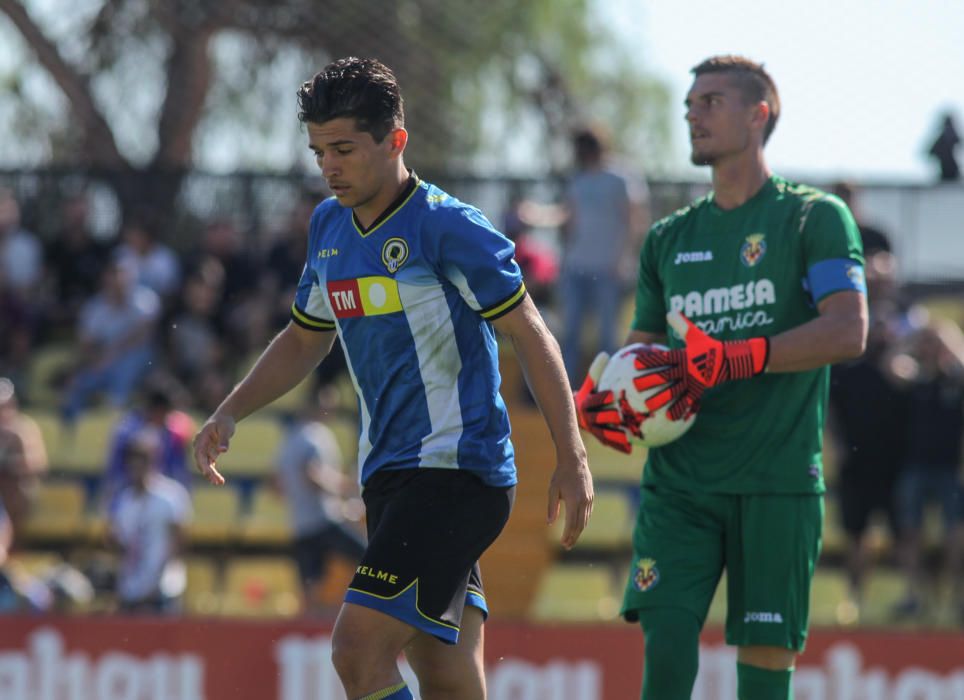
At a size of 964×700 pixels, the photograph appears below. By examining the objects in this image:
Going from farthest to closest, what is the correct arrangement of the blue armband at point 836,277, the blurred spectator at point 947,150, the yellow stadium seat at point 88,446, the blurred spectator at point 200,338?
the blurred spectator at point 947,150, the yellow stadium seat at point 88,446, the blurred spectator at point 200,338, the blue armband at point 836,277

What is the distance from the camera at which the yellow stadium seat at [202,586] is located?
35.8 feet

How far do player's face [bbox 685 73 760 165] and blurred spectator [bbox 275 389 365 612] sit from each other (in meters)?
5.72

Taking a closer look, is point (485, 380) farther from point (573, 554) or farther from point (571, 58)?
point (571, 58)

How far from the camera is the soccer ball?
487 cm

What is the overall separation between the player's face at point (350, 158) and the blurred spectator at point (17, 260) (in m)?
9.04

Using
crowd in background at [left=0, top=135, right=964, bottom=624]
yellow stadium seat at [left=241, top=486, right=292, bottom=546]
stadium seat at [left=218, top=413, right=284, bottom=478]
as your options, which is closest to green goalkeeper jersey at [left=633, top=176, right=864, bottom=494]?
crowd in background at [left=0, top=135, right=964, bottom=624]

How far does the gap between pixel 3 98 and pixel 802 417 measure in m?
15.9

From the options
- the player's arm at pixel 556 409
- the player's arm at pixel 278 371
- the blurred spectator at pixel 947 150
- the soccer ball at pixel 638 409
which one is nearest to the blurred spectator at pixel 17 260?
the blurred spectator at pixel 947 150

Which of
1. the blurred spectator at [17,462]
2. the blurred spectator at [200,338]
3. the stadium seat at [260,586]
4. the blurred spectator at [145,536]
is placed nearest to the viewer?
the blurred spectator at [145,536]

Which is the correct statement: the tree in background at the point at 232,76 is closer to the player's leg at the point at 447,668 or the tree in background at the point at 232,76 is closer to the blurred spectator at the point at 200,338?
the blurred spectator at the point at 200,338

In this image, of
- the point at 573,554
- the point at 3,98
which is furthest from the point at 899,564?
the point at 3,98

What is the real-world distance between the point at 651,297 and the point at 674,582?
0.99m

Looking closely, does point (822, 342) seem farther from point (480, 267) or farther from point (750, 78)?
point (480, 267)

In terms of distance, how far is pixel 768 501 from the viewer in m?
4.87
